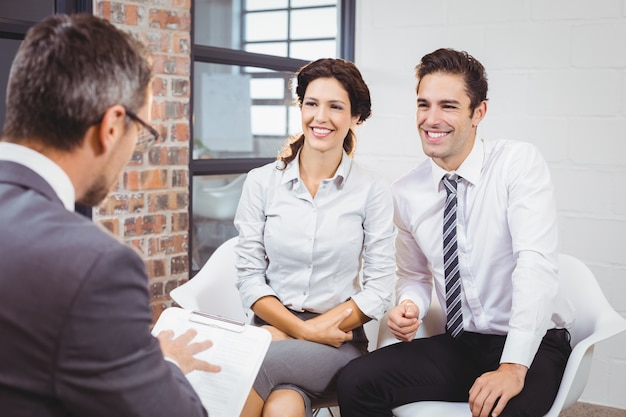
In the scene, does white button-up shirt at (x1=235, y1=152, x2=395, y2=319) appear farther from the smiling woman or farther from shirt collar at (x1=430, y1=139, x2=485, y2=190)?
shirt collar at (x1=430, y1=139, x2=485, y2=190)

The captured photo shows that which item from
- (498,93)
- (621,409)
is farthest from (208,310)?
(621,409)

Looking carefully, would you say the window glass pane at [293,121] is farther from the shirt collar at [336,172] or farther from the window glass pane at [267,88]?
the shirt collar at [336,172]

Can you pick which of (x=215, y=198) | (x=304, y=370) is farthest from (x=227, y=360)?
(x=215, y=198)

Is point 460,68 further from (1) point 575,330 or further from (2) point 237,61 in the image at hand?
(2) point 237,61

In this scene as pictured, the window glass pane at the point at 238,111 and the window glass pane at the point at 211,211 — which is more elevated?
the window glass pane at the point at 238,111

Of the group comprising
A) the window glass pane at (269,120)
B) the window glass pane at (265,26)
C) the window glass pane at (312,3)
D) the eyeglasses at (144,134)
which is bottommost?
the eyeglasses at (144,134)

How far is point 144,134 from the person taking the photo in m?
1.23

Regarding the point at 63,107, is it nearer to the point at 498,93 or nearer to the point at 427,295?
the point at 427,295

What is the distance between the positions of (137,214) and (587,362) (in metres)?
1.64

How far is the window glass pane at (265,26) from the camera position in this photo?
3.71 meters

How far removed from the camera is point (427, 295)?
2.31 m

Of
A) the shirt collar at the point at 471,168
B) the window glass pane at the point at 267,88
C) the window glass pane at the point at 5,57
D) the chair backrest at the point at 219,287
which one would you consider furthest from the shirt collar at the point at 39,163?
the window glass pane at the point at 267,88

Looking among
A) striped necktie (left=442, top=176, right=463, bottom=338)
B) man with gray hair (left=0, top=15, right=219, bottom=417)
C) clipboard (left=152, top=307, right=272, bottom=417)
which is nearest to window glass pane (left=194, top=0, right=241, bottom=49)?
striped necktie (left=442, top=176, right=463, bottom=338)

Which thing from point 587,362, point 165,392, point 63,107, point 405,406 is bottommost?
point 405,406
